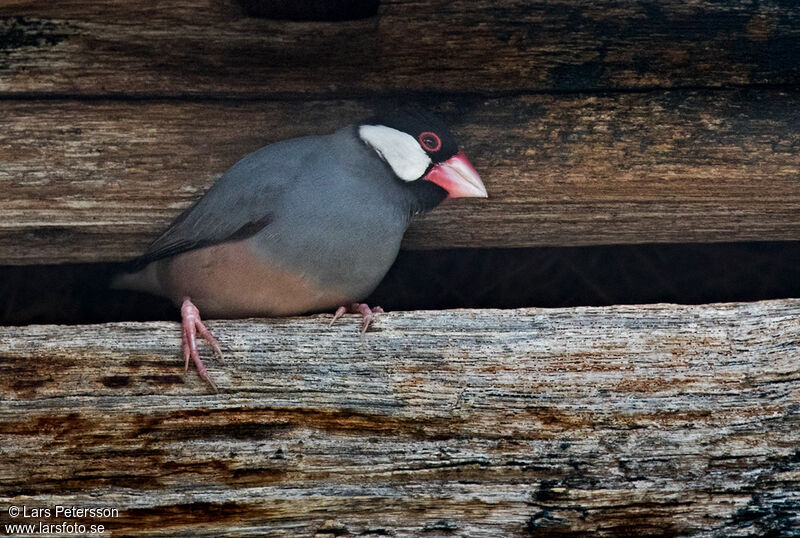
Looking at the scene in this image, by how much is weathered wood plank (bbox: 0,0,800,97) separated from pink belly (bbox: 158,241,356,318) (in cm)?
42

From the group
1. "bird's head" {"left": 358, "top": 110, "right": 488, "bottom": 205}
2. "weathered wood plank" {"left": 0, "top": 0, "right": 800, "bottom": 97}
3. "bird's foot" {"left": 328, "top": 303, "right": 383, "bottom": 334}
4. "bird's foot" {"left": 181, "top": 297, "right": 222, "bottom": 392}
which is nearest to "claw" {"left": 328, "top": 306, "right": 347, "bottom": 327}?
"bird's foot" {"left": 328, "top": 303, "right": 383, "bottom": 334}

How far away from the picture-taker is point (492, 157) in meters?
2.12

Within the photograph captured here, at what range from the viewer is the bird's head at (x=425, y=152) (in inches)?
79.7

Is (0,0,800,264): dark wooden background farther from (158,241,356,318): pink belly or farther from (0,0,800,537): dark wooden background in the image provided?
(158,241,356,318): pink belly

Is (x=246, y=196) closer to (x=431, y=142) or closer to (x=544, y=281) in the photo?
(x=431, y=142)

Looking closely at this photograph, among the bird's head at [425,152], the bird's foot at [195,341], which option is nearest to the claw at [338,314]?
the bird's foot at [195,341]

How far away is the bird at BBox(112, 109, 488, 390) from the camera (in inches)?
77.5

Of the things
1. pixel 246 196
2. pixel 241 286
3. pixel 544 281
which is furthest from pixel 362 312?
pixel 544 281

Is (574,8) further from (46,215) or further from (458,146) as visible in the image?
(46,215)

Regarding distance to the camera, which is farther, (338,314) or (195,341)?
(338,314)

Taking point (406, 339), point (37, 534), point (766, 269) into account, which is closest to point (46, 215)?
point (37, 534)

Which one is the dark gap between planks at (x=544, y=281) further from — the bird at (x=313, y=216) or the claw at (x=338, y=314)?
the claw at (x=338, y=314)

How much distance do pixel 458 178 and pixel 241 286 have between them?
603 millimetres

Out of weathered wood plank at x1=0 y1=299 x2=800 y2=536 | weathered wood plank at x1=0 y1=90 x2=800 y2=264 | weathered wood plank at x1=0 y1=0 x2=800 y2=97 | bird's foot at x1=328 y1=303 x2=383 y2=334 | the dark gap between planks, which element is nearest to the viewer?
weathered wood plank at x1=0 y1=299 x2=800 y2=536
